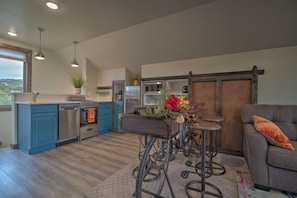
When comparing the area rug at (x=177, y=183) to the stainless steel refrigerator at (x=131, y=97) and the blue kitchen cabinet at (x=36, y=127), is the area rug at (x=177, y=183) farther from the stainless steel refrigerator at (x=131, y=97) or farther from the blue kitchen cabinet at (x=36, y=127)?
the stainless steel refrigerator at (x=131, y=97)

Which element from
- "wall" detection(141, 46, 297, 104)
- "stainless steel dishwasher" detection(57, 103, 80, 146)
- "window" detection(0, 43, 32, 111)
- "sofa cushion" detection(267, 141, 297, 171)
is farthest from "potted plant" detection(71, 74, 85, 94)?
"sofa cushion" detection(267, 141, 297, 171)

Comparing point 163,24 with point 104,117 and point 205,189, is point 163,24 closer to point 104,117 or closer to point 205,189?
point 205,189

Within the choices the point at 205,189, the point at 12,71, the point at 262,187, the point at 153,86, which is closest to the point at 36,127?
the point at 12,71

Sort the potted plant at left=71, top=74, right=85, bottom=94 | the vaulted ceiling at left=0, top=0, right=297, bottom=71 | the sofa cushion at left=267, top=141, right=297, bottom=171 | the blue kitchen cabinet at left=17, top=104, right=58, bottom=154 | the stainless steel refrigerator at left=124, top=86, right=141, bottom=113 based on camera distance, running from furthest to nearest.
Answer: the potted plant at left=71, top=74, right=85, bottom=94 → the stainless steel refrigerator at left=124, top=86, right=141, bottom=113 → the blue kitchen cabinet at left=17, top=104, right=58, bottom=154 → the vaulted ceiling at left=0, top=0, right=297, bottom=71 → the sofa cushion at left=267, top=141, right=297, bottom=171

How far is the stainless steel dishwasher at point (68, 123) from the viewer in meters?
3.24

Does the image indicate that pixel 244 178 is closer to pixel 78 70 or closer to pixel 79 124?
pixel 79 124

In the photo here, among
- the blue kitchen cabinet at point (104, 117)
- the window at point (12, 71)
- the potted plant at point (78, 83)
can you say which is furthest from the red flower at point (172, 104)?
the window at point (12, 71)

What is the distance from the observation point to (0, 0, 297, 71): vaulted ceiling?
2.18 metres

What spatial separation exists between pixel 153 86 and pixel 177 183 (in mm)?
2638

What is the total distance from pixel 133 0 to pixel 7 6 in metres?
2.17

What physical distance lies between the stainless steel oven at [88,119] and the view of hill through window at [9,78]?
200cm

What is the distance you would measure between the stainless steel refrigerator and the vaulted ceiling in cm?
111

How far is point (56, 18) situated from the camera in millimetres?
2641

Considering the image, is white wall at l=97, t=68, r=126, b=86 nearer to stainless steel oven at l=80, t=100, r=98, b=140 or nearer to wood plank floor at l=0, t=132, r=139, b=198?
stainless steel oven at l=80, t=100, r=98, b=140
